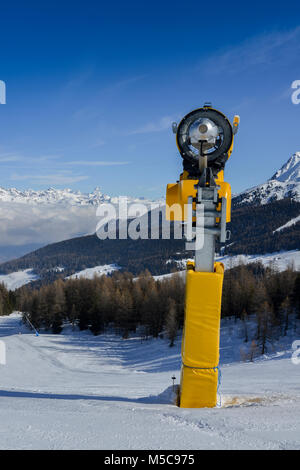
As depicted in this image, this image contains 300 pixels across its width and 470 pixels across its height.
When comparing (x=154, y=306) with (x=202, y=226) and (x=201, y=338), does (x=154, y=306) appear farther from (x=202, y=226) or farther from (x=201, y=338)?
(x=202, y=226)

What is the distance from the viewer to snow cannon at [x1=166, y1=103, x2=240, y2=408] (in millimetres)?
6602

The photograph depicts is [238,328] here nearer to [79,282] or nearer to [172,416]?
[79,282]

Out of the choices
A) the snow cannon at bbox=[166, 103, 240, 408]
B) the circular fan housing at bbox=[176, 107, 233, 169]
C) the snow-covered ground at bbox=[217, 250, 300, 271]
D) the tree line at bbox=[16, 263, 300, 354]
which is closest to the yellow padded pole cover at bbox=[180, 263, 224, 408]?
the snow cannon at bbox=[166, 103, 240, 408]

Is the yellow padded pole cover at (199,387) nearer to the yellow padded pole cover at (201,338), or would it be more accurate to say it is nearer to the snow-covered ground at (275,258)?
the yellow padded pole cover at (201,338)

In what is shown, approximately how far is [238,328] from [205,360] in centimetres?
4787

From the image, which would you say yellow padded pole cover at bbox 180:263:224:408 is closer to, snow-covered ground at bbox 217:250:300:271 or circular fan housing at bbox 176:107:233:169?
circular fan housing at bbox 176:107:233:169

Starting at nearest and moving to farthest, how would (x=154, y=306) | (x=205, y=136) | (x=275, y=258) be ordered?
(x=205, y=136)
(x=154, y=306)
(x=275, y=258)

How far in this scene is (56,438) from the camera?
4.27 meters

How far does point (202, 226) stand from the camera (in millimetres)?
6715

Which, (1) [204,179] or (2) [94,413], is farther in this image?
(1) [204,179]

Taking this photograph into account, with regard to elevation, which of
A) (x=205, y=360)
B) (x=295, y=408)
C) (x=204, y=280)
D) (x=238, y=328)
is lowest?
(x=238, y=328)

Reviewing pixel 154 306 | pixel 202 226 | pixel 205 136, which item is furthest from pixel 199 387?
pixel 154 306


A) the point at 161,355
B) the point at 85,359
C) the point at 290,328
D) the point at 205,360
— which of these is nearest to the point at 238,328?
the point at 290,328

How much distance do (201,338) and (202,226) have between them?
2.28 metres
